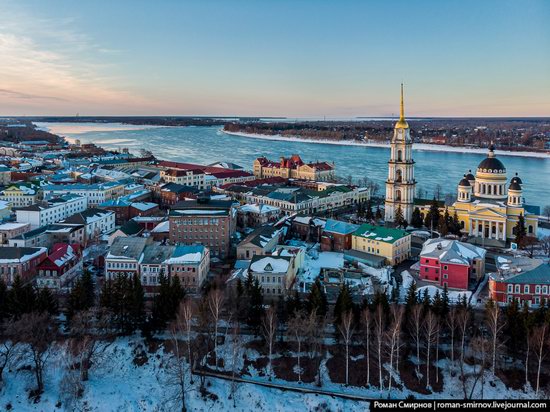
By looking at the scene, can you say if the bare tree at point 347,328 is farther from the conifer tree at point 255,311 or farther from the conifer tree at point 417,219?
the conifer tree at point 417,219

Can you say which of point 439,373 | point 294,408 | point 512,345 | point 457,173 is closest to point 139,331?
point 294,408

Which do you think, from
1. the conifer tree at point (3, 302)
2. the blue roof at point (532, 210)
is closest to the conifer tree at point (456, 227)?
the blue roof at point (532, 210)

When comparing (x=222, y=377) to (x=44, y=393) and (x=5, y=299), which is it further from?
(x=5, y=299)

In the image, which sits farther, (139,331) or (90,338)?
(139,331)

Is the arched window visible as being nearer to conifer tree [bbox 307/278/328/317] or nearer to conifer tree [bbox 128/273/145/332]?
conifer tree [bbox 307/278/328/317]

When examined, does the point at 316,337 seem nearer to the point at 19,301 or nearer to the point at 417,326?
the point at 417,326

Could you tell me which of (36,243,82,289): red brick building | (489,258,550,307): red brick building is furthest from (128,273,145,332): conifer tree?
(489,258,550,307): red brick building

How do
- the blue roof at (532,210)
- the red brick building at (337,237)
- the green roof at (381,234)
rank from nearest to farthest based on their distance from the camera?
1. the green roof at (381,234)
2. the red brick building at (337,237)
3. the blue roof at (532,210)
